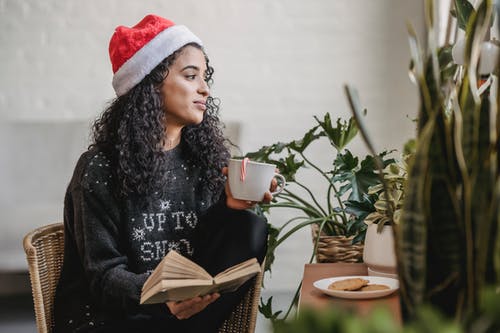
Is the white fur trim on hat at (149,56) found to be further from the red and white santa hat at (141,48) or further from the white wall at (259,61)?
the white wall at (259,61)

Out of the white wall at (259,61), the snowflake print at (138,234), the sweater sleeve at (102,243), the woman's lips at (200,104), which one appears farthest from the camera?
the white wall at (259,61)

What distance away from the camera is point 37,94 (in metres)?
3.15

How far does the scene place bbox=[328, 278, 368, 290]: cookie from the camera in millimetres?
1088

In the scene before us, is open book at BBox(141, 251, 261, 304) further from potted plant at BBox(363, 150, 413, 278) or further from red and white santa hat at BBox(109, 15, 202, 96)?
red and white santa hat at BBox(109, 15, 202, 96)

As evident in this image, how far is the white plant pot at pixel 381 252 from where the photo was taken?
1.22 meters

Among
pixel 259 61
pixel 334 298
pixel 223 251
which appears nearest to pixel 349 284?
pixel 334 298

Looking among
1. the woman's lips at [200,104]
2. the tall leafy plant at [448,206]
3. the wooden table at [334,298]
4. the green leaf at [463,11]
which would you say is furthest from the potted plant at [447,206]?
the woman's lips at [200,104]

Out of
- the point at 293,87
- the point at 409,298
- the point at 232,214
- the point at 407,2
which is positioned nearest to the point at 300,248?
the point at 293,87

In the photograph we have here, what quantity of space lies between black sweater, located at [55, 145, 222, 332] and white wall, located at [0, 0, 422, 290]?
1622mm

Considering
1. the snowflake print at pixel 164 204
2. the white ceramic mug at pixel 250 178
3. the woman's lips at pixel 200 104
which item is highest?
the woman's lips at pixel 200 104

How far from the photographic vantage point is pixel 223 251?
1.43m

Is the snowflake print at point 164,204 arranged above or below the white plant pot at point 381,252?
above

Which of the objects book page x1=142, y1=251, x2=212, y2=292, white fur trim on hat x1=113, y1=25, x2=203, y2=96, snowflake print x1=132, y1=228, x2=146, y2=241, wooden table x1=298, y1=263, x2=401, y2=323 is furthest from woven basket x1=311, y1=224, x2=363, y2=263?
book page x1=142, y1=251, x2=212, y2=292

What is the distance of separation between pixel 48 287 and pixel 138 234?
0.23 m
